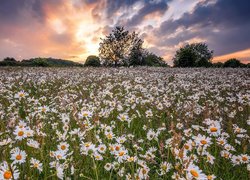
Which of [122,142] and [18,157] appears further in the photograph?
[122,142]

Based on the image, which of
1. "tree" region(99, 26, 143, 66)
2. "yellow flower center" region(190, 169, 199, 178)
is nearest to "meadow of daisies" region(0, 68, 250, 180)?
"yellow flower center" region(190, 169, 199, 178)

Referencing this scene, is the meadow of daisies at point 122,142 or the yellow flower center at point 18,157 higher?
the yellow flower center at point 18,157

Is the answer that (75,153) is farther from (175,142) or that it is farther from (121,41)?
(121,41)

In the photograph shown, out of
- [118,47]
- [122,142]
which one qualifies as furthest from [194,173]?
[118,47]

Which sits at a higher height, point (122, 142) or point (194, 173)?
point (194, 173)

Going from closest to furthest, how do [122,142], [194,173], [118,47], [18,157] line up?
[194,173] → [18,157] → [122,142] → [118,47]

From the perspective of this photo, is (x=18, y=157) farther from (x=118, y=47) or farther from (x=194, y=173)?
(x=118, y=47)

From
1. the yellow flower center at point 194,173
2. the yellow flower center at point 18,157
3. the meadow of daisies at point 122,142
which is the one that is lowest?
the meadow of daisies at point 122,142

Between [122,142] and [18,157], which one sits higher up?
[18,157]

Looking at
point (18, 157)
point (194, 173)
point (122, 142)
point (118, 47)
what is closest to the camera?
point (194, 173)

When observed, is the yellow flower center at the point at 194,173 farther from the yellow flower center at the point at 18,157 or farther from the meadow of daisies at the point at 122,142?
the yellow flower center at the point at 18,157

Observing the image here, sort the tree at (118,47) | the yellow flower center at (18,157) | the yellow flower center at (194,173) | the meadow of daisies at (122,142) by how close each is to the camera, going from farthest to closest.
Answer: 1. the tree at (118,47)
2. the meadow of daisies at (122,142)
3. the yellow flower center at (18,157)
4. the yellow flower center at (194,173)

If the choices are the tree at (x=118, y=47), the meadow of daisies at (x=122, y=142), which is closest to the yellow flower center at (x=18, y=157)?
the meadow of daisies at (x=122, y=142)

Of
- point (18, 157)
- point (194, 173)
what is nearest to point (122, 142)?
point (18, 157)
